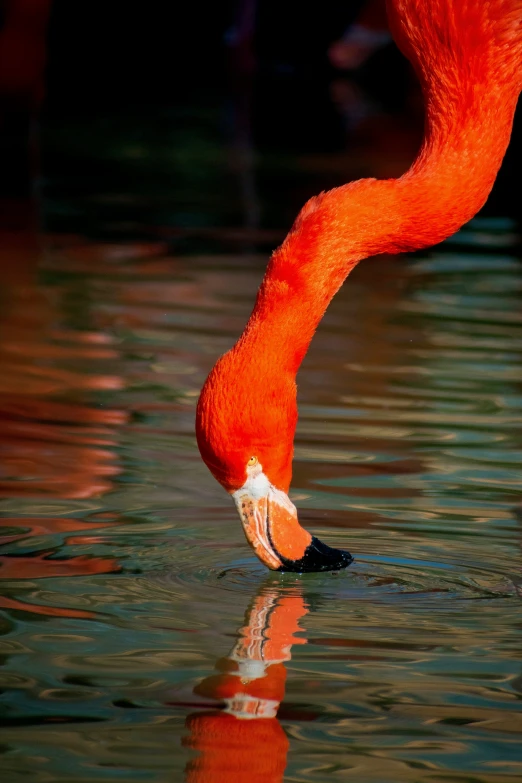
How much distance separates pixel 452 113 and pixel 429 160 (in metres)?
0.17

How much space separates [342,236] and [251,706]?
156 cm

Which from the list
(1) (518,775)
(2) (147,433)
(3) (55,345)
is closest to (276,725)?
(1) (518,775)

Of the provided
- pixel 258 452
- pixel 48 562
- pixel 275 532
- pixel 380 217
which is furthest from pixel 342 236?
pixel 48 562

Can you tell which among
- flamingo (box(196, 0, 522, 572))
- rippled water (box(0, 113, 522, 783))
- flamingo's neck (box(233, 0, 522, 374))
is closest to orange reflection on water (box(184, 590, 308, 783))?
rippled water (box(0, 113, 522, 783))

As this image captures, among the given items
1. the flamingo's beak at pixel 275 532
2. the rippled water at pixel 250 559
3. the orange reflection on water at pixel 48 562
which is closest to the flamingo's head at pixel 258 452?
the flamingo's beak at pixel 275 532

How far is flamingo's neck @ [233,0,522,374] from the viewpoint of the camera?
4691 millimetres

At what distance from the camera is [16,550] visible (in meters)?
4.84

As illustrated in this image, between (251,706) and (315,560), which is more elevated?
(315,560)

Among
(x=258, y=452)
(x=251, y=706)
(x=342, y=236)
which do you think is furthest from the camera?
(x=342, y=236)

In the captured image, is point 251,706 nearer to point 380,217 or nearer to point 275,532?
point 275,532

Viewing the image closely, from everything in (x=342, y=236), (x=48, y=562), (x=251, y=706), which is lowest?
(x=251, y=706)

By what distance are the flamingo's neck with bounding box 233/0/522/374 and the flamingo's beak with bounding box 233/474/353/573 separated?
15.5 inches

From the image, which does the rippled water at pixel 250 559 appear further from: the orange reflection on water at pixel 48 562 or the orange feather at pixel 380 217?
the orange feather at pixel 380 217

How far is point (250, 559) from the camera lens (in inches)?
191
